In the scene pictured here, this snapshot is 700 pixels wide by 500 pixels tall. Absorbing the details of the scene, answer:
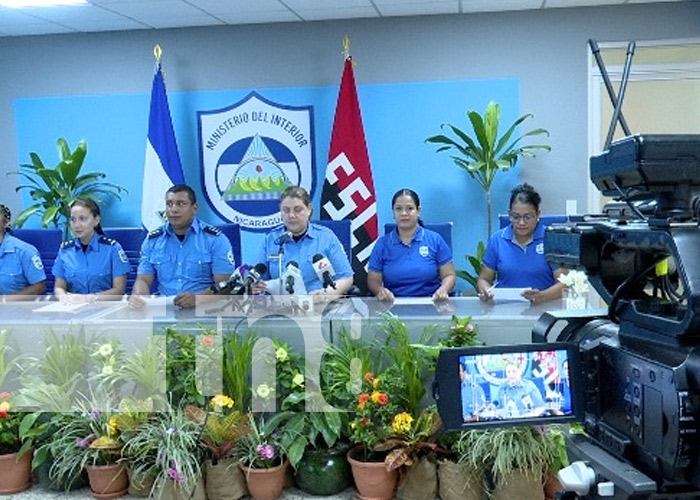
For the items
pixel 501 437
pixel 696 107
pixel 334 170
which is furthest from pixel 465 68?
pixel 501 437

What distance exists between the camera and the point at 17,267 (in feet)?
13.3

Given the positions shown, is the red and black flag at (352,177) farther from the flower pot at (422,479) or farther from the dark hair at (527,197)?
the flower pot at (422,479)

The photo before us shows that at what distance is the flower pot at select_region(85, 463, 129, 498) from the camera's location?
2.28 m

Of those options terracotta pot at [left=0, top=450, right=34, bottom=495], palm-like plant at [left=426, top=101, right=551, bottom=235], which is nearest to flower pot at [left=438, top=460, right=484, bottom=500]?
terracotta pot at [left=0, top=450, right=34, bottom=495]

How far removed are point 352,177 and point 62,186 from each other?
2158mm

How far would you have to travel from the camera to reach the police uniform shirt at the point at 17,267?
4.00 m

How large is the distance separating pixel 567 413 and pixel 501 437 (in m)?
0.99

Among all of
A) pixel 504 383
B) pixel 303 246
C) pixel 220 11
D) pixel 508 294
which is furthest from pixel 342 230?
pixel 504 383

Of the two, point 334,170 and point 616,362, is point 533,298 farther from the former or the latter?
point 334,170

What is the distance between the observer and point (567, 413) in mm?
1216

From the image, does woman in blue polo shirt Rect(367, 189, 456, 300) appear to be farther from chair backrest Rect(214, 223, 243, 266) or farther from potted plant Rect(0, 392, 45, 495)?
potted plant Rect(0, 392, 45, 495)

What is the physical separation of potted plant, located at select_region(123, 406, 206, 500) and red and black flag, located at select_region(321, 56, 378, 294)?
110 inches

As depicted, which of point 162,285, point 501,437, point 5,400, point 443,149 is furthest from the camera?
point 443,149

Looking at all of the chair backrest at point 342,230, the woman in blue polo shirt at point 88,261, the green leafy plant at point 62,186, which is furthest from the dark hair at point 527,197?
the green leafy plant at point 62,186
